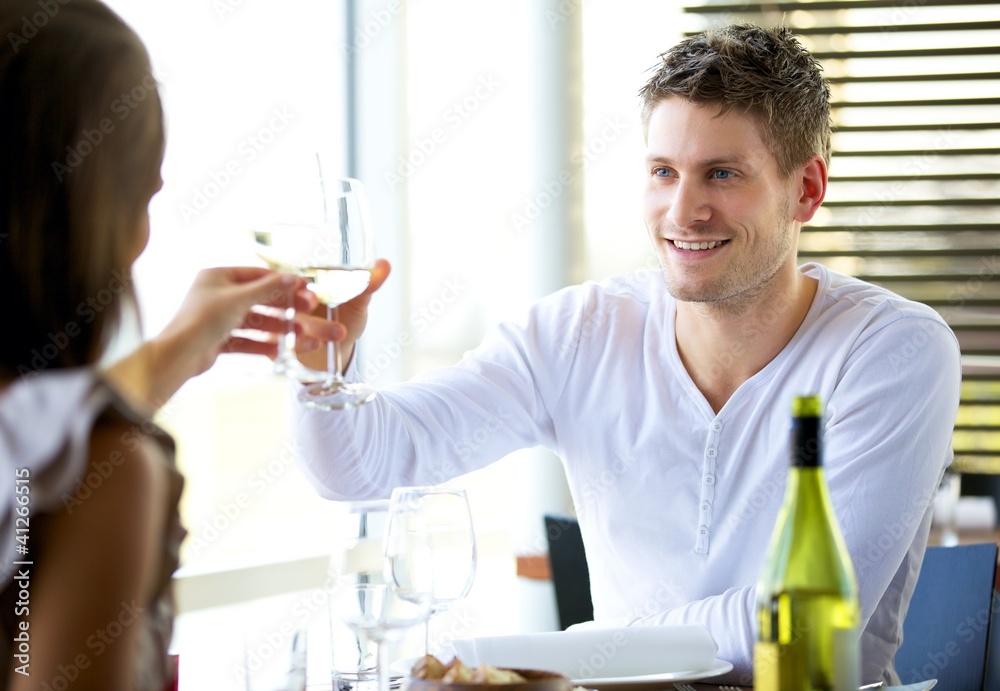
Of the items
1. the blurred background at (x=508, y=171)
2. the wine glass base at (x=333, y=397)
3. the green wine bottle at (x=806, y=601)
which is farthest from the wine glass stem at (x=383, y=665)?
the blurred background at (x=508, y=171)

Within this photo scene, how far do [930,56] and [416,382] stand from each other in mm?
2558

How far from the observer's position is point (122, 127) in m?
0.99

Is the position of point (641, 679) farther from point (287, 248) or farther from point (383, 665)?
point (287, 248)

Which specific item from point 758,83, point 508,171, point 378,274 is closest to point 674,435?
point 758,83

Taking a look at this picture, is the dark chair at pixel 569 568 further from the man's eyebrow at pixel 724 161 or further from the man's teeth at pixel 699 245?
the man's eyebrow at pixel 724 161

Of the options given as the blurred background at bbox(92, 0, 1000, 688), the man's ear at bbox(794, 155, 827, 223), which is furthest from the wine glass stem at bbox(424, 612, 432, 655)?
the blurred background at bbox(92, 0, 1000, 688)

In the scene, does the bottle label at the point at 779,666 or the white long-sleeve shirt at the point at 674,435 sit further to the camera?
the white long-sleeve shirt at the point at 674,435

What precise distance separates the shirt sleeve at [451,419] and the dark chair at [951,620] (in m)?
0.74

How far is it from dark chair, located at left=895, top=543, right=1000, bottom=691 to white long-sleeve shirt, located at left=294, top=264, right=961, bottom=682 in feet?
0.25

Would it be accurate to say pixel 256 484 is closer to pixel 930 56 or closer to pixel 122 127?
pixel 122 127

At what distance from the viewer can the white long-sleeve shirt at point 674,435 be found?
1.63 meters

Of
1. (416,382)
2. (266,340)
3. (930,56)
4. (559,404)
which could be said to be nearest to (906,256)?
(930,56)

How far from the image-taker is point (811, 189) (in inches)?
81.4

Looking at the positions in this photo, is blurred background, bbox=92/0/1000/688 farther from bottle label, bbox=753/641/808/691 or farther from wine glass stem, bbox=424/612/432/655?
bottle label, bbox=753/641/808/691
